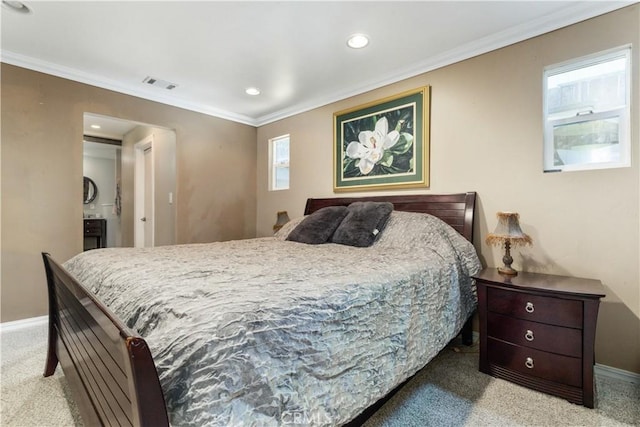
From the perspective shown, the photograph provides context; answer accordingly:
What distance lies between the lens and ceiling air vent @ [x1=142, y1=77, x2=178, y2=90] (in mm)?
3201

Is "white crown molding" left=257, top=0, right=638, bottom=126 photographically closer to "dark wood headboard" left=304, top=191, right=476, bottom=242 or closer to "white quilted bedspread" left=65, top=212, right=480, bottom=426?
"dark wood headboard" left=304, top=191, right=476, bottom=242

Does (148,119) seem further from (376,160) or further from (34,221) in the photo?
(376,160)

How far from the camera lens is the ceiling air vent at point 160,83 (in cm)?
320

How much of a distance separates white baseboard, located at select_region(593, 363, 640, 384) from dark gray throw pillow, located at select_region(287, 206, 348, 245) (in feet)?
6.91

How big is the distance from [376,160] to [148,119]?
2709mm

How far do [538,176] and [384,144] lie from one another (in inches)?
55.1

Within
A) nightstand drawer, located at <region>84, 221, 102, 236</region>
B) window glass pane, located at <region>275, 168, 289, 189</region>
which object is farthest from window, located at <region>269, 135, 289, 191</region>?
nightstand drawer, located at <region>84, 221, 102, 236</region>

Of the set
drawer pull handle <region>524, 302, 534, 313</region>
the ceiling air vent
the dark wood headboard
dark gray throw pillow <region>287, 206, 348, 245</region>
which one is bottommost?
drawer pull handle <region>524, 302, 534, 313</region>

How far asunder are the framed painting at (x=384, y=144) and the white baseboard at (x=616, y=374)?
5.84ft

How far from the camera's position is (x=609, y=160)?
79.8 inches

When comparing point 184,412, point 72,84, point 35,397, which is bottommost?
point 35,397

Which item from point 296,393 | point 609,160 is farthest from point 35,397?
point 609,160

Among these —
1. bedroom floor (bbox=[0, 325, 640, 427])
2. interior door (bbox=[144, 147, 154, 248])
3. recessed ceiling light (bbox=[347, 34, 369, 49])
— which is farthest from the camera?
interior door (bbox=[144, 147, 154, 248])

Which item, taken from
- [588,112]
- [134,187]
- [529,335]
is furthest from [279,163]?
[529,335]
